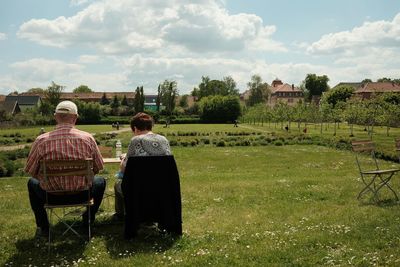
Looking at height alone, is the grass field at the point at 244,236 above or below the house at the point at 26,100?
below

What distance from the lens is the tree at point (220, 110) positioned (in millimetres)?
100000

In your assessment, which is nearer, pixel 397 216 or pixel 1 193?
pixel 397 216

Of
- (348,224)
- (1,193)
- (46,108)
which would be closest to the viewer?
(348,224)

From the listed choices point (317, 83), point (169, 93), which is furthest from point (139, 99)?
point (317, 83)

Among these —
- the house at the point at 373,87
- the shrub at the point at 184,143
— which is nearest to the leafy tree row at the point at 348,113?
the shrub at the point at 184,143

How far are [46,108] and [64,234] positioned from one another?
326ft

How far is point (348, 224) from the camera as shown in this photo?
7562mm

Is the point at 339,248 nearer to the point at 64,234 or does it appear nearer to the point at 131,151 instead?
the point at 131,151

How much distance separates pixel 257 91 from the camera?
137875 millimetres

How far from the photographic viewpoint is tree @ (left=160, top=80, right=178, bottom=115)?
4587 inches

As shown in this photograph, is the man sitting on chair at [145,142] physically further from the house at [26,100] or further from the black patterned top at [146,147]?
the house at [26,100]

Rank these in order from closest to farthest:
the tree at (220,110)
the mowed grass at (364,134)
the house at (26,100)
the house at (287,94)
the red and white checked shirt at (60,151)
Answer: the red and white checked shirt at (60,151)
the mowed grass at (364,134)
the tree at (220,110)
the house at (26,100)
the house at (287,94)

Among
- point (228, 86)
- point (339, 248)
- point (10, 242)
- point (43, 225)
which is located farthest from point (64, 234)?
point (228, 86)

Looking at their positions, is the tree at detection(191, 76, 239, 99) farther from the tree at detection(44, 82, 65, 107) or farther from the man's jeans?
the man's jeans
